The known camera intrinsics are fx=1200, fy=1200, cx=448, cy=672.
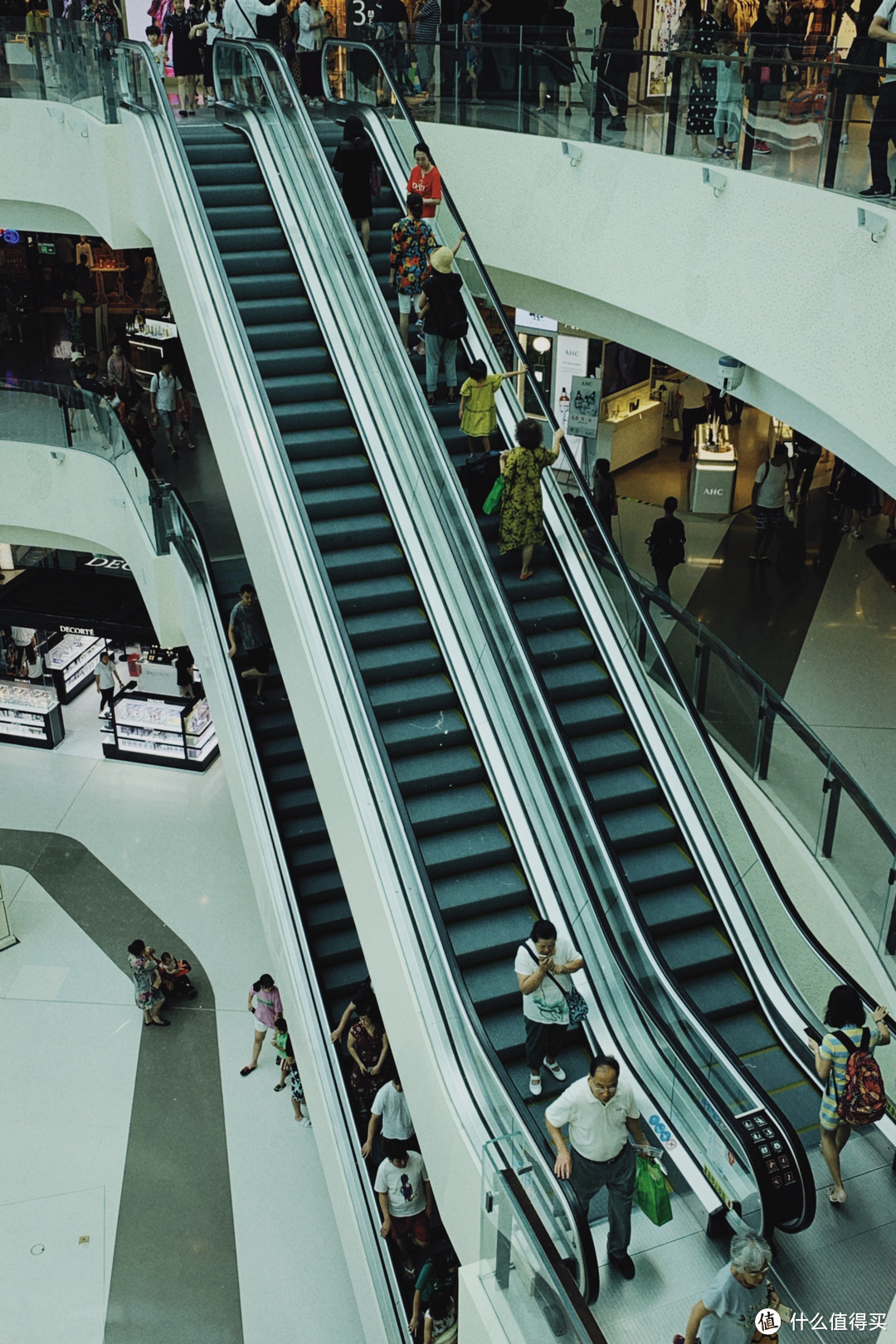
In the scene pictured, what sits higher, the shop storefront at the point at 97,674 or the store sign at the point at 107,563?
the store sign at the point at 107,563

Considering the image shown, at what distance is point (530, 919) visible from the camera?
762 centimetres

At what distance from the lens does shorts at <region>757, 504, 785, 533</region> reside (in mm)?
15000

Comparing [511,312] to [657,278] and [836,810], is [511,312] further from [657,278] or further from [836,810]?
[836,810]

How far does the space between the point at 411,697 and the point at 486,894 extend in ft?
5.33

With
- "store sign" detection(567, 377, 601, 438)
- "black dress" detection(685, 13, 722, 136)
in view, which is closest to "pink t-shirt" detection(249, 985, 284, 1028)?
"store sign" detection(567, 377, 601, 438)

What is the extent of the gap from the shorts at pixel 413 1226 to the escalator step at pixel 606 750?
324cm

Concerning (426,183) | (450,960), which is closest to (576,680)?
(450,960)

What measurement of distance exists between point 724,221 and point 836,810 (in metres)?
4.43

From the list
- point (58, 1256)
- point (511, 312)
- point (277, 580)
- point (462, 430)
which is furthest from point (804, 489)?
point (58, 1256)

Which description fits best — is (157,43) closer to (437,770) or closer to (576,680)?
(576,680)

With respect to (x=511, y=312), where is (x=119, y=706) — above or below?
below

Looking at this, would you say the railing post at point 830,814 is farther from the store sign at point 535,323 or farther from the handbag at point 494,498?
the store sign at point 535,323

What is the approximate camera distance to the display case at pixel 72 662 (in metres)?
17.7

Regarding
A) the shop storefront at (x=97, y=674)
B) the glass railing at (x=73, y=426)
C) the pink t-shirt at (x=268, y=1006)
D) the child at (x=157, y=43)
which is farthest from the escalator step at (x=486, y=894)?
the child at (x=157, y=43)
